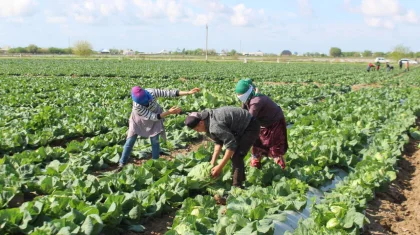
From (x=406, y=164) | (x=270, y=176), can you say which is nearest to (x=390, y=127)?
(x=406, y=164)

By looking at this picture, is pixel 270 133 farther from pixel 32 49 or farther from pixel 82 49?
pixel 32 49

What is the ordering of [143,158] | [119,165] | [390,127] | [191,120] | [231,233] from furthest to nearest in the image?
1. [390,127]
2. [143,158]
3. [119,165]
4. [191,120]
5. [231,233]

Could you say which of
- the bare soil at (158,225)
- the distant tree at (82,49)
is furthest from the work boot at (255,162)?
the distant tree at (82,49)

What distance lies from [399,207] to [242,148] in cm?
243

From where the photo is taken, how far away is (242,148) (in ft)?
17.1

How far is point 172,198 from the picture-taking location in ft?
16.7

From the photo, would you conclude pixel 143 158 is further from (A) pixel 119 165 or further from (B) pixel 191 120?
(B) pixel 191 120

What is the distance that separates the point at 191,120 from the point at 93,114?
6749 mm

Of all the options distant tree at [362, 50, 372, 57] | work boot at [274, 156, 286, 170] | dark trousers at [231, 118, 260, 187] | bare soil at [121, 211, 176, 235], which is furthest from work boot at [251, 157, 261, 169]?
distant tree at [362, 50, 372, 57]

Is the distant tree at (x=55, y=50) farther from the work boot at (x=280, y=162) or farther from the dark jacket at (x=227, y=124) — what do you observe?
the dark jacket at (x=227, y=124)

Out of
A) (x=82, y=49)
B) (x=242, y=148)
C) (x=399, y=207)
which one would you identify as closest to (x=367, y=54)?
(x=82, y=49)

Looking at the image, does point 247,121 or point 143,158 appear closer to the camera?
point 247,121

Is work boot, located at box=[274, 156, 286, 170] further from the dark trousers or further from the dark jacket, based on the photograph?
the dark jacket

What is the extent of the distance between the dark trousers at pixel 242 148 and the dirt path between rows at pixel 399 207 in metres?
1.63
